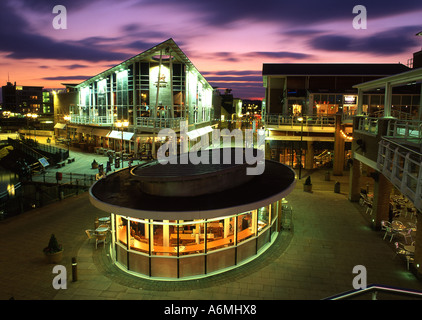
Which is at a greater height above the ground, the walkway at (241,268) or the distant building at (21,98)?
the distant building at (21,98)

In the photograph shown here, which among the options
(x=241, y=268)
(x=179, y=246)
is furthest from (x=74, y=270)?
(x=241, y=268)

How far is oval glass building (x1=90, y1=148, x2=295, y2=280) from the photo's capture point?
1004 centimetres

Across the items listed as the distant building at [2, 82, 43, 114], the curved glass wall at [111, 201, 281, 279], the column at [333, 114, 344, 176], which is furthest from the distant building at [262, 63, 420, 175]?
the distant building at [2, 82, 43, 114]

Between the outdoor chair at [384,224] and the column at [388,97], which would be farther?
the column at [388,97]

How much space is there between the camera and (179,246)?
10.4 m

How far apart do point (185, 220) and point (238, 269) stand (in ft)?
8.68

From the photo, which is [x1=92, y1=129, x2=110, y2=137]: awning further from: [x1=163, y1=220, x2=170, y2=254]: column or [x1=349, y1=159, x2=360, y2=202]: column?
[x1=163, y1=220, x2=170, y2=254]: column

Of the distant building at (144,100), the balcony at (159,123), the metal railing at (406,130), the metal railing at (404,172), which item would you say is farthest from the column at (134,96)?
the metal railing at (404,172)

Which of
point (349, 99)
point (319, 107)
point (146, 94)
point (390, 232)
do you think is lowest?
point (390, 232)

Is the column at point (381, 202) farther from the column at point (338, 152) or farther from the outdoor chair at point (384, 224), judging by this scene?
the column at point (338, 152)

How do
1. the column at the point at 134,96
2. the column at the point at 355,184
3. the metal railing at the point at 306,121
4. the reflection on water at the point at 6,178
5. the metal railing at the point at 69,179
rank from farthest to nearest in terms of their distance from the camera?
the column at the point at 134,96 → the metal railing at the point at 306,121 → the reflection on water at the point at 6,178 → the metal railing at the point at 69,179 → the column at the point at 355,184

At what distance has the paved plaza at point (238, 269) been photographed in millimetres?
9445

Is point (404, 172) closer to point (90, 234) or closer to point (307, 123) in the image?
point (90, 234)

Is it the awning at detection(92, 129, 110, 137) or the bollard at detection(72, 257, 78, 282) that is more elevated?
the awning at detection(92, 129, 110, 137)
